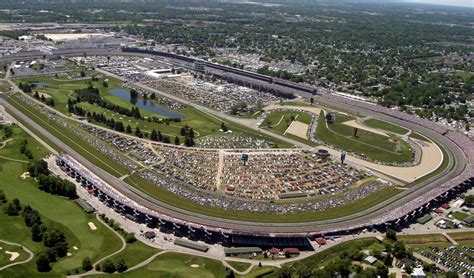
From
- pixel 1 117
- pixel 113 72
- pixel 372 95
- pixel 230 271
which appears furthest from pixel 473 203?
pixel 113 72

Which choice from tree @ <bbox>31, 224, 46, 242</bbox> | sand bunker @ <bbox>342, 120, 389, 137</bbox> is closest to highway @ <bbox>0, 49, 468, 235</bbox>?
tree @ <bbox>31, 224, 46, 242</bbox>

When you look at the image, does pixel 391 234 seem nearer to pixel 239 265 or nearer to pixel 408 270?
pixel 408 270

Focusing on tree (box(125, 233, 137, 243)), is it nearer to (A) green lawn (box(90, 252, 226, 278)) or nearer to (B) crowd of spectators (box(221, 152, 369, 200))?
(A) green lawn (box(90, 252, 226, 278))

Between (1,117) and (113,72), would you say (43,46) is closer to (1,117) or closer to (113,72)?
(113,72)

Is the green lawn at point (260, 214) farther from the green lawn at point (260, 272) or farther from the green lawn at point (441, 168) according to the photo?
the green lawn at point (260, 272)

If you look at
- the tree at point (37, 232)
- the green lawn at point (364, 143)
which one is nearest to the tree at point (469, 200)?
the green lawn at point (364, 143)
